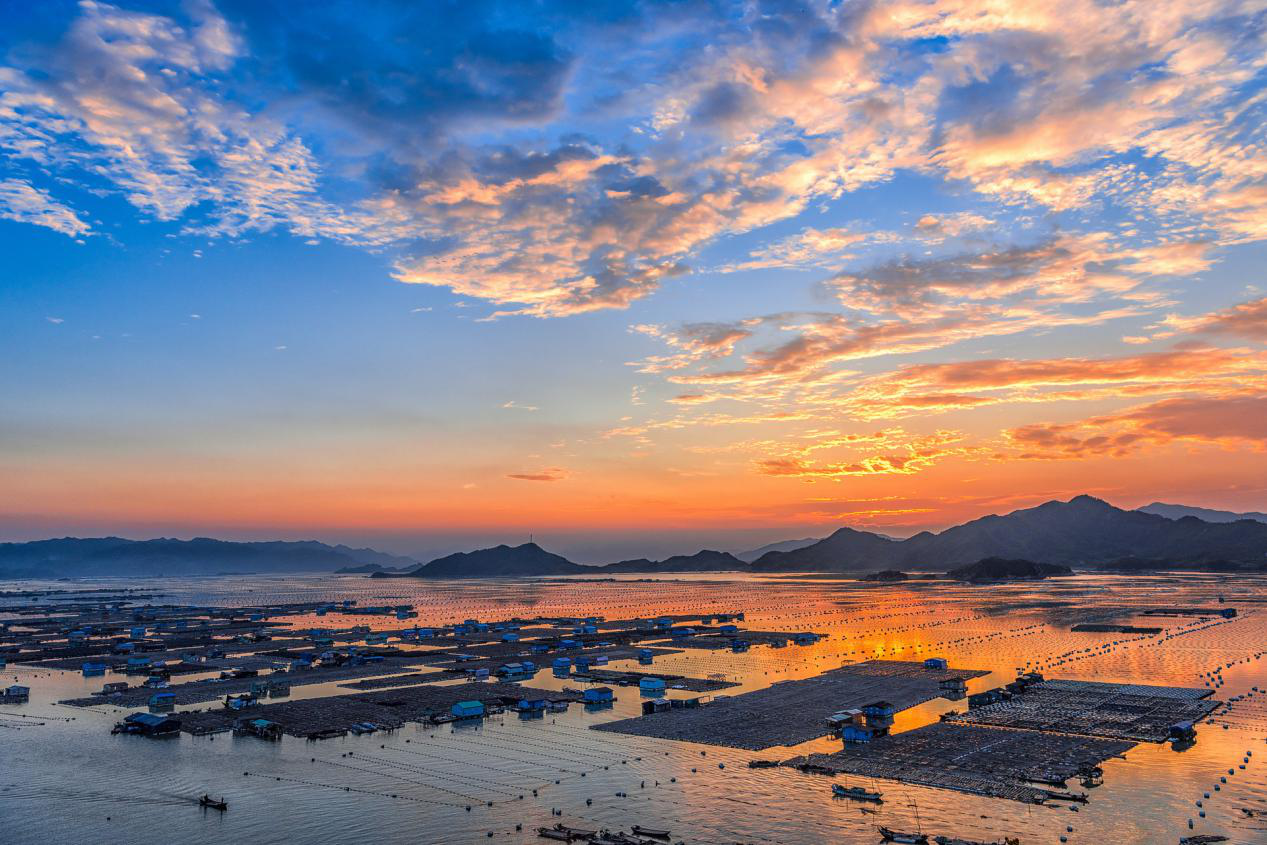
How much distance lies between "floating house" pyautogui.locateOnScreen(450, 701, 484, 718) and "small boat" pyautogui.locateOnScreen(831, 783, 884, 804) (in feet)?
100

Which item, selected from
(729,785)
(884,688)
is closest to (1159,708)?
(884,688)

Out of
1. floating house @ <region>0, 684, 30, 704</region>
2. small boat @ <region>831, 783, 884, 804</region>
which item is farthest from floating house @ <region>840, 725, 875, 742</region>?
floating house @ <region>0, 684, 30, 704</region>

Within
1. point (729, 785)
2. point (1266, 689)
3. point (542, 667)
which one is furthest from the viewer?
point (542, 667)

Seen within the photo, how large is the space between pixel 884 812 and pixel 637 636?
272ft

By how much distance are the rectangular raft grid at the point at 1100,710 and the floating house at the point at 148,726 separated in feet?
185

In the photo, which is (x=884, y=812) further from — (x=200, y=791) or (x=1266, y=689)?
(x=1266, y=689)

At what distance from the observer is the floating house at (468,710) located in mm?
63156

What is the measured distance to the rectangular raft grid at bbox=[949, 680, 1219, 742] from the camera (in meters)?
55.2

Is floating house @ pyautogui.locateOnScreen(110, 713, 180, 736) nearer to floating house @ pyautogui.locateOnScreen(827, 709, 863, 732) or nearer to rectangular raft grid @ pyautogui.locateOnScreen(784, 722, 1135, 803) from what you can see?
rectangular raft grid @ pyautogui.locateOnScreen(784, 722, 1135, 803)

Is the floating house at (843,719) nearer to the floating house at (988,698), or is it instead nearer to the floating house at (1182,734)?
the floating house at (988,698)

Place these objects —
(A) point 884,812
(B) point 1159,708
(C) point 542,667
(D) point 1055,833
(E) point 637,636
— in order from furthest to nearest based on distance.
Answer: (E) point 637,636 < (C) point 542,667 < (B) point 1159,708 < (A) point 884,812 < (D) point 1055,833

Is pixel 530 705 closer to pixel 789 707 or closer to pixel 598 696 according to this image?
pixel 598 696

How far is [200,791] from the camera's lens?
45.2m

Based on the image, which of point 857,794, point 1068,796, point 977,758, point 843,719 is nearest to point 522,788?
point 857,794
